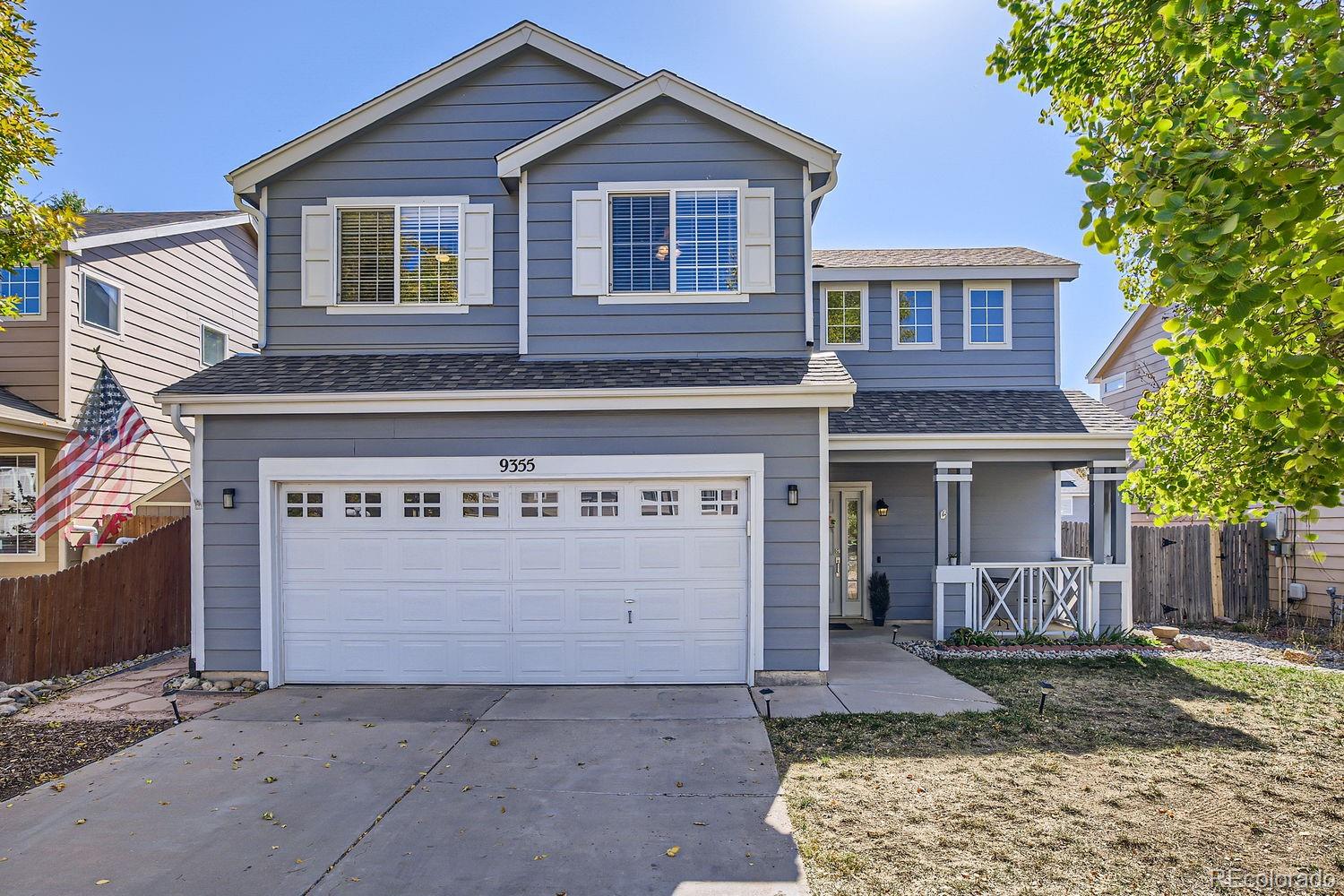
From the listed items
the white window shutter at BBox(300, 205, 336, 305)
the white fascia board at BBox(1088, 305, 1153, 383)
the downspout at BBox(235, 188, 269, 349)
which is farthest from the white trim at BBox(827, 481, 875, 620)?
the downspout at BBox(235, 188, 269, 349)

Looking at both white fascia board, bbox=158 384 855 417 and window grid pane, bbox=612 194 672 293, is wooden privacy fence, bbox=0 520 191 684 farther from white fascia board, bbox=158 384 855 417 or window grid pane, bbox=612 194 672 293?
window grid pane, bbox=612 194 672 293

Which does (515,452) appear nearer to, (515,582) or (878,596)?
(515,582)

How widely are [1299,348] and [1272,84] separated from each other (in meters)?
1.25

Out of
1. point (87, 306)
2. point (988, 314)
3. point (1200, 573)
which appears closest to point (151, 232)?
point (87, 306)

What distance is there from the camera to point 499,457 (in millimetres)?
7254

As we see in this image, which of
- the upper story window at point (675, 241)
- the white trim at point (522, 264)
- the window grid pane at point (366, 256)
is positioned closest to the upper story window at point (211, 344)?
the window grid pane at point (366, 256)

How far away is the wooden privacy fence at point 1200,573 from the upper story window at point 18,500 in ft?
53.9

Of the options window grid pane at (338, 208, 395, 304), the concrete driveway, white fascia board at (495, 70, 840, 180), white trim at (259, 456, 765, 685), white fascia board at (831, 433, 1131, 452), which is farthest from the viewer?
white fascia board at (831, 433, 1131, 452)

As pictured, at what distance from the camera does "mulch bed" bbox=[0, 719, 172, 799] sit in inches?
201

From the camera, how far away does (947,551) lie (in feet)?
30.9

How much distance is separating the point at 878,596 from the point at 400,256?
8.14 m

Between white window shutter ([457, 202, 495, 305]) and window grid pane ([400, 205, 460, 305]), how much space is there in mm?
107

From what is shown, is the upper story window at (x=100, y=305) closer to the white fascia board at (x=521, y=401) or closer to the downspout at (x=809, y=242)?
the white fascia board at (x=521, y=401)

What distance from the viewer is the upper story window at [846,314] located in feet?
37.0
